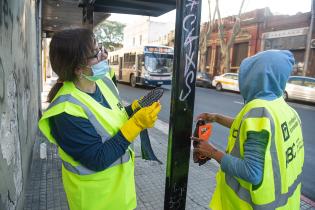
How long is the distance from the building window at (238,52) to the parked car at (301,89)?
40.8 feet

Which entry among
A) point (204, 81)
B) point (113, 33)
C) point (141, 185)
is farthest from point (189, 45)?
point (113, 33)

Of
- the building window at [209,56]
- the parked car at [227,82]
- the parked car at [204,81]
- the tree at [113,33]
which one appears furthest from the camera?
the tree at [113,33]

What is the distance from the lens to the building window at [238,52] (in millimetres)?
28084

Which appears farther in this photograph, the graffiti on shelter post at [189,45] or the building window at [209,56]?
the building window at [209,56]

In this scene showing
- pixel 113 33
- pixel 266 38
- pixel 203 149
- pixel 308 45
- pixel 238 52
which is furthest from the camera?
pixel 113 33

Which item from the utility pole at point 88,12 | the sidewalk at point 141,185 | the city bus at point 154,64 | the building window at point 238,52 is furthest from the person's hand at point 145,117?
the building window at point 238,52

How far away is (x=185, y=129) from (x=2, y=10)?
1.69 m

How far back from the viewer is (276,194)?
63.4 inches

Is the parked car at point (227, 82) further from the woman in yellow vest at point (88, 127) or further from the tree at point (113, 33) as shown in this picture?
the tree at point (113, 33)

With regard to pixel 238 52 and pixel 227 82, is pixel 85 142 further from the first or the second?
pixel 238 52

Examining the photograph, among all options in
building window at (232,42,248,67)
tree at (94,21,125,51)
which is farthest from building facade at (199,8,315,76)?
tree at (94,21,125,51)

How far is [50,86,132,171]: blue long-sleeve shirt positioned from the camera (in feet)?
5.22

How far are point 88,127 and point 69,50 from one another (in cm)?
47

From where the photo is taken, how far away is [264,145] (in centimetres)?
151
